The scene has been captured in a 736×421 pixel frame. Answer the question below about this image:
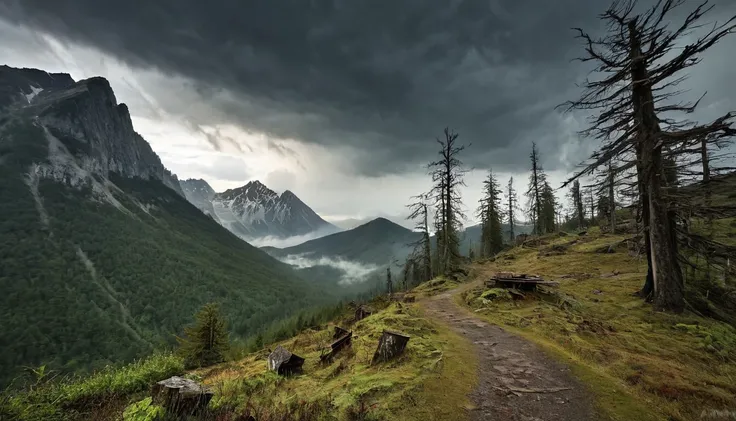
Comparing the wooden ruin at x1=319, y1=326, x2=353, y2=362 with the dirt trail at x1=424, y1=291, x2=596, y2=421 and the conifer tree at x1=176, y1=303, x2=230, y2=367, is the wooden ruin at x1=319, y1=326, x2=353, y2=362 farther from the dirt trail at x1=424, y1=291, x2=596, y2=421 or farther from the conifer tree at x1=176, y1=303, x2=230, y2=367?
the conifer tree at x1=176, y1=303, x2=230, y2=367

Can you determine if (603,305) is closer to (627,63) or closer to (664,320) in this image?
(664,320)

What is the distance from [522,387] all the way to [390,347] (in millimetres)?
3462

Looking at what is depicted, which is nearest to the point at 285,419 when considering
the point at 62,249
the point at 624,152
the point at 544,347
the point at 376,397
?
the point at 376,397

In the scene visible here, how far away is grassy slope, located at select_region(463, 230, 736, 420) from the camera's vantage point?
613 centimetres

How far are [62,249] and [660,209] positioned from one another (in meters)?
217

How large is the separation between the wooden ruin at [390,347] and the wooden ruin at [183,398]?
4.37 metres

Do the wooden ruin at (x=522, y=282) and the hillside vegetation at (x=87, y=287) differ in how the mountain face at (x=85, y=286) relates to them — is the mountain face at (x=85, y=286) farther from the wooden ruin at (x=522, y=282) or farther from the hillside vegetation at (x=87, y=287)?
the wooden ruin at (x=522, y=282)

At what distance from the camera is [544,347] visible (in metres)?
9.24

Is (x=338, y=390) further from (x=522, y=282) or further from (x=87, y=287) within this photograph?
(x=87, y=287)

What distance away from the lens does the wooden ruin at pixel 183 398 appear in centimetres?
668

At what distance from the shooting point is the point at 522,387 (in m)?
6.92

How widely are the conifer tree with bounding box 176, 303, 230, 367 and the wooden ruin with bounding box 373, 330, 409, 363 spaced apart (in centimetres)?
1402

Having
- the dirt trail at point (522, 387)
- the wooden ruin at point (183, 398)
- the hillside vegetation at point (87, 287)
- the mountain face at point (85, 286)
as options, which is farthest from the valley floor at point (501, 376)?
the hillside vegetation at point (87, 287)

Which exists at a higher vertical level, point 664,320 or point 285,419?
point 664,320
